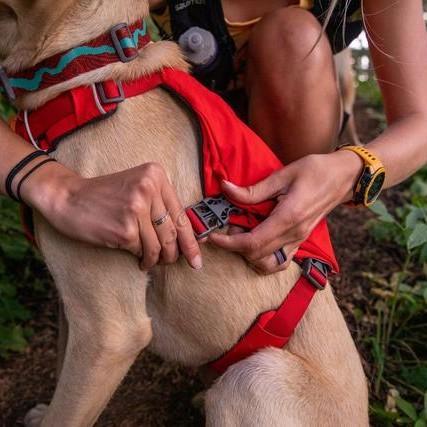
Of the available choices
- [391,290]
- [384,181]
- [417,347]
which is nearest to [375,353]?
[417,347]

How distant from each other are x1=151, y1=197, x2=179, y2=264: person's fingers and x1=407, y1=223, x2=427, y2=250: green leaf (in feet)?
3.46

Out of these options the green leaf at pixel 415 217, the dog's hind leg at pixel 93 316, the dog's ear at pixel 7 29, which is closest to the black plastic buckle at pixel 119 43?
the dog's ear at pixel 7 29

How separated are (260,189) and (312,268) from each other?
34 centimetres

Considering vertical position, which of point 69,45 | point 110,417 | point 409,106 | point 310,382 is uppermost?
point 69,45

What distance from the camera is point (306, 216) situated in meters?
2.12

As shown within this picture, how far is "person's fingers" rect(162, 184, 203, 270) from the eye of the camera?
1.96 metres

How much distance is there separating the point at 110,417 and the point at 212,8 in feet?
5.95

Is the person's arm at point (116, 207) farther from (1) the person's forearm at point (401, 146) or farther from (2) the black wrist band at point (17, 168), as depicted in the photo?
(1) the person's forearm at point (401, 146)

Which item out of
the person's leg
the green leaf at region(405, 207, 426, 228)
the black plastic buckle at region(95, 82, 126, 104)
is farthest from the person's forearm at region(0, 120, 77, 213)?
the green leaf at region(405, 207, 426, 228)

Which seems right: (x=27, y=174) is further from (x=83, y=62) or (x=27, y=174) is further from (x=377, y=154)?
(x=377, y=154)

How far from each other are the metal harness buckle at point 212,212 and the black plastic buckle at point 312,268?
0.34 meters

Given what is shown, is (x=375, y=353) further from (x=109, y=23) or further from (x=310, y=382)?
(x=109, y=23)

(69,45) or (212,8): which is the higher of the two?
(69,45)

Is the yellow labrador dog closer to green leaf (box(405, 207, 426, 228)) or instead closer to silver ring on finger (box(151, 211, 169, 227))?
silver ring on finger (box(151, 211, 169, 227))
